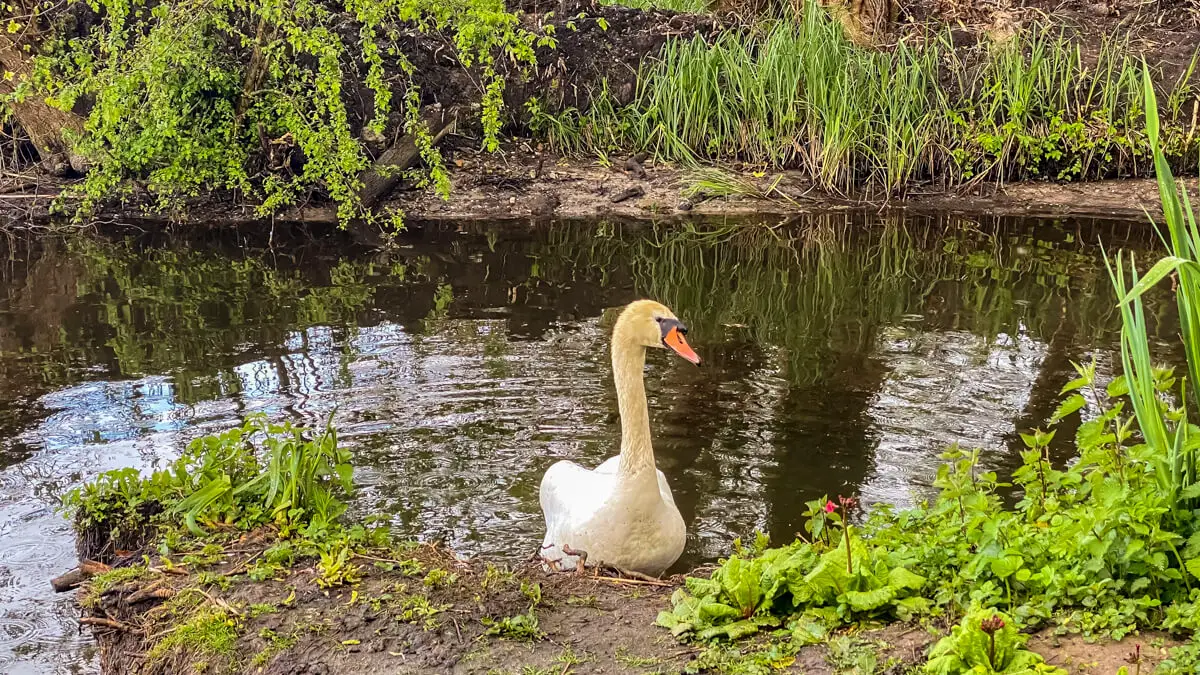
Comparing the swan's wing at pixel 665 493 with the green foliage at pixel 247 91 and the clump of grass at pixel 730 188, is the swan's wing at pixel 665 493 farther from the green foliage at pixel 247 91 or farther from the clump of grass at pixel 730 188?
the clump of grass at pixel 730 188

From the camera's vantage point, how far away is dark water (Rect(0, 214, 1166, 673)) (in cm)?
621

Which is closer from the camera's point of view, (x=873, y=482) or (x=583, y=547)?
(x=583, y=547)

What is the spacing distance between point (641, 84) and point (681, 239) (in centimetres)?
312

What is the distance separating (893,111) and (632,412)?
9307 mm

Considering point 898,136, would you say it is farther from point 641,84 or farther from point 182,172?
point 182,172

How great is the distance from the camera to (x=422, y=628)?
3.96m

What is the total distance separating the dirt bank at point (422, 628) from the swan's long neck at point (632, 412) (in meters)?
0.56

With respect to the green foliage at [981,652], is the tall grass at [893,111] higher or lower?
higher

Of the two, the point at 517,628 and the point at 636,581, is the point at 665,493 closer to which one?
the point at 636,581

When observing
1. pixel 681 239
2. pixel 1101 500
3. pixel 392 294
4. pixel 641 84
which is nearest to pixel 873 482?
pixel 1101 500

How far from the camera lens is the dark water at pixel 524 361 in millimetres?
6215

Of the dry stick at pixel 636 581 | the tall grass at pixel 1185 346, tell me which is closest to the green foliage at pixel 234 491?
the dry stick at pixel 636 581

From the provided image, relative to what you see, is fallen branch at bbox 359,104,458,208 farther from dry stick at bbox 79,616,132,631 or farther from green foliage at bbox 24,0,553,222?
dry stick at bbox 79,616,132,631

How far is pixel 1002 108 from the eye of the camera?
44.3ft
